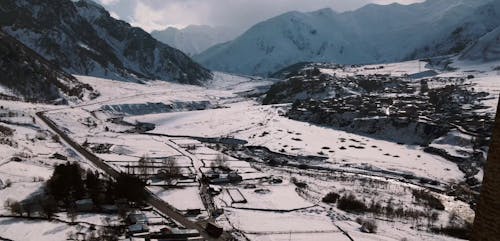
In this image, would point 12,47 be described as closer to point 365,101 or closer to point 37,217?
point 365,101

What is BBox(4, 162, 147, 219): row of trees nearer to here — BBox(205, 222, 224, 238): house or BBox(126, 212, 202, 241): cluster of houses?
BBox(126, 212, 202, 241): cluster of houses

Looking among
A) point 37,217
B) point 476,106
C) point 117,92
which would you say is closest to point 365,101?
point 476,106

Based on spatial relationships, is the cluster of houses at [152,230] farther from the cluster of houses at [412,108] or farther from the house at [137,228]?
the cluster of houses at [412,108]

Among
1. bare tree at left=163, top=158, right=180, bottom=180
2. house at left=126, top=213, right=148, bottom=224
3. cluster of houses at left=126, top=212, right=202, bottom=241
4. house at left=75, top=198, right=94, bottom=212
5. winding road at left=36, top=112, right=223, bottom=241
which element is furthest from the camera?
bare tree at left=163, top=158, right=180, bottom=180

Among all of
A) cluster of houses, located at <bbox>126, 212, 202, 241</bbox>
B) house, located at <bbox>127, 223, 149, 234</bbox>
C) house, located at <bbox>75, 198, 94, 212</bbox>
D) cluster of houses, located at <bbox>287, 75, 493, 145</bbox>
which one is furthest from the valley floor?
cluster of houses, located at <bbox>287, 75, 493, 145</bbox>

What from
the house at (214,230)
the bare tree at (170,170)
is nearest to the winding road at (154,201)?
the house at (214,230)

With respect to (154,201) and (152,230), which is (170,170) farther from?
(152,230)

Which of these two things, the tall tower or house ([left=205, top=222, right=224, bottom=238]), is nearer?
the tall tower
